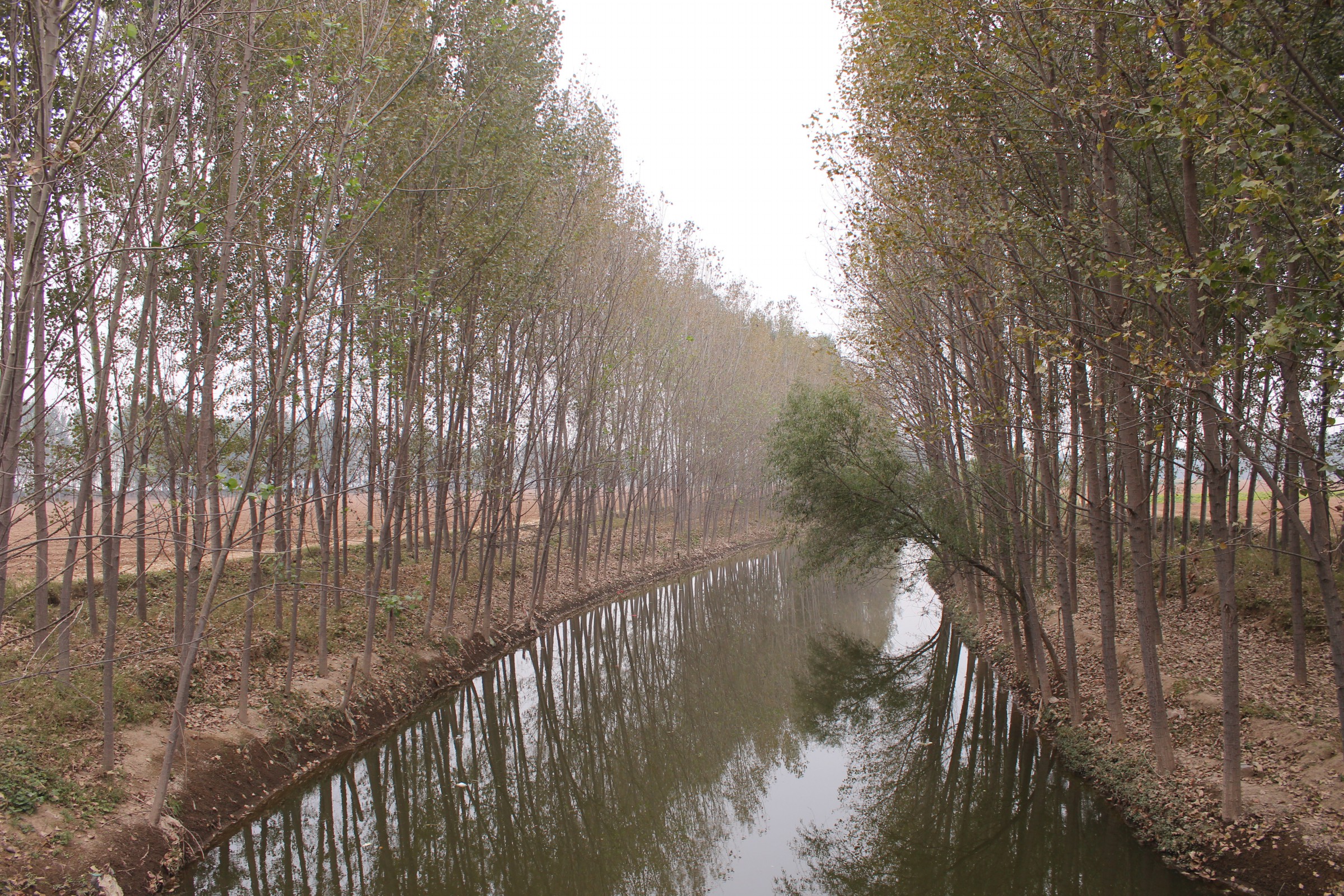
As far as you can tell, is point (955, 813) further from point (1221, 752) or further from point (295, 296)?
point (295, 296)

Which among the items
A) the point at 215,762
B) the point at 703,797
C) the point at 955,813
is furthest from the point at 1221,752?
the point at 215,762

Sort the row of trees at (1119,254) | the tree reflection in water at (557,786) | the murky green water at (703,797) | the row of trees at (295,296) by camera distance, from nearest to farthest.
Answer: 1. the row of trees at (1119,254)
2. the row of trees at (295,296)
3. the murky green water at (703,797)
4. the tree reflection in water at (557,786)

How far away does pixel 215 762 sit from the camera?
330 inches

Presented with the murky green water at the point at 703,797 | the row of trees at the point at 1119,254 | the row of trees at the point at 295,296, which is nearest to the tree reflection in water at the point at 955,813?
the murky green water at the point at 703,797

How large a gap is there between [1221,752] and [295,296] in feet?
37.5

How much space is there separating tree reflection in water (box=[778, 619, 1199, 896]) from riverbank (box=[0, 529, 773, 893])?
6.10 metres

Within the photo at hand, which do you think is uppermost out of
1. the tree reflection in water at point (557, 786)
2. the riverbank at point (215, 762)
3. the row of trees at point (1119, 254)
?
the row of trees at point (1119, 254)

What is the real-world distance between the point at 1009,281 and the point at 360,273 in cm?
877

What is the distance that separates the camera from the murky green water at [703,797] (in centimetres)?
750

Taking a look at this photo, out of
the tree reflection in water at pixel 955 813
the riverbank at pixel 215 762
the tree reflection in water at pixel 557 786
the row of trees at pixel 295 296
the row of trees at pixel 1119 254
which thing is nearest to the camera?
the row of trees at pixel 1119 254

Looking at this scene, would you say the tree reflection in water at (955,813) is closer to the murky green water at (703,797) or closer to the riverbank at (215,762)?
the murky green water at (703,797)

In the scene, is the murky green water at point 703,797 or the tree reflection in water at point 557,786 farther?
the tree reflection in water at point 557,786

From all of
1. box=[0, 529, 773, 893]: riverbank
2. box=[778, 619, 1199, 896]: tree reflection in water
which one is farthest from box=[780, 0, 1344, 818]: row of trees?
box=[0, 529, 773, 893]: riverbank

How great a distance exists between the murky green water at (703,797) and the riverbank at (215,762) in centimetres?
40
